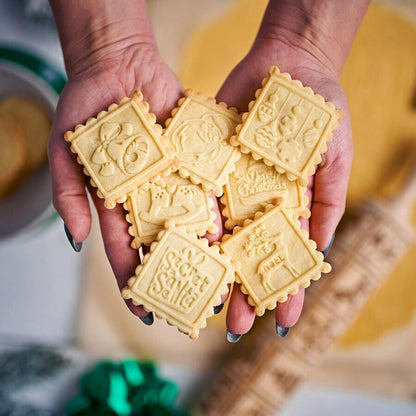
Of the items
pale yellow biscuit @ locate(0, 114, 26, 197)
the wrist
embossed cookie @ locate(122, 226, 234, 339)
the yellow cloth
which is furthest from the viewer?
the yellow cloth

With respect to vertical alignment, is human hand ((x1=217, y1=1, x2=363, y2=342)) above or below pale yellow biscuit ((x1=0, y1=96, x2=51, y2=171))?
above

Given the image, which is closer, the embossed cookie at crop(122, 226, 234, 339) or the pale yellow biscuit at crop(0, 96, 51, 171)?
the embossed cookie at crop(122, 226, 234, 339)

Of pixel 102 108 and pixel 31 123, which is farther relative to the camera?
pixel 31 123

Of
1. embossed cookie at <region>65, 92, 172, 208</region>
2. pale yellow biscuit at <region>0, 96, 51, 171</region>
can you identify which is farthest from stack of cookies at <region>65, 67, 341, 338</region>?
pale yellow biscuit at <region>0, 96, 51, 171</region>

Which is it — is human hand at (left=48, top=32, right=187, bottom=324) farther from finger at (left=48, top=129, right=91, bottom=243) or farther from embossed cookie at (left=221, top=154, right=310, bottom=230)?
embossed cookie at (left=221, top=154, right=310, bottom=230)

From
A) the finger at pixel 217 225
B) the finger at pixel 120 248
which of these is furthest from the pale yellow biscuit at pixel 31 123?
the finger at pixel 217 225

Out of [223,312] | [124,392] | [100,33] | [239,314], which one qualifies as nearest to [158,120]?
[100,33]

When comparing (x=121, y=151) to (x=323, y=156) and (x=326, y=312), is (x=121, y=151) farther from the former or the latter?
(x=326, y=312)

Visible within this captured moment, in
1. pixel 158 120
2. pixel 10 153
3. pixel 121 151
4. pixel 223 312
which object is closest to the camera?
pixel 121 151
